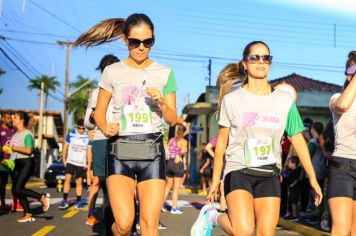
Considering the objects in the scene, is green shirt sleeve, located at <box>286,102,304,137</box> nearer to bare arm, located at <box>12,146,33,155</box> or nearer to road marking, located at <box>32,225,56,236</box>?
road marking, located at <box>32,225,56,236</box>

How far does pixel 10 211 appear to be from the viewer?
1240 centimetres

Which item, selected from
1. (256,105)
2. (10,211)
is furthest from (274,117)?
(10,211)

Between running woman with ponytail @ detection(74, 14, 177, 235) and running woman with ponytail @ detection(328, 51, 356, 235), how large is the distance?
4.94 feet

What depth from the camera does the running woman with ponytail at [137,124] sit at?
15.8 ft

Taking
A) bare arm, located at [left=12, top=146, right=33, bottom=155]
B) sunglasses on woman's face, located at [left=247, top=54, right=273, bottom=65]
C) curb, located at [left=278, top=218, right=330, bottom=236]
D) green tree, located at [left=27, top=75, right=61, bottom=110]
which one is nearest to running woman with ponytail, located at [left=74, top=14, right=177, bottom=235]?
sunglasses on woman's face, located at [left=247, top=54, right=273, bottom=65]

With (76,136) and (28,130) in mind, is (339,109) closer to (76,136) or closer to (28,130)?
(28,130)

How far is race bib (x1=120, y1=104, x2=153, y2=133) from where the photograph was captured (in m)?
4.94

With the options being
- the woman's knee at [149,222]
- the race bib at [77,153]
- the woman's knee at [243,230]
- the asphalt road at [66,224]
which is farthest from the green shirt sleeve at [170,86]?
the race bib at [77,153]

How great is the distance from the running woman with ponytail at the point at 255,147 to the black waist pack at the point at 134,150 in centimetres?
55

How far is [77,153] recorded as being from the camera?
13.2m

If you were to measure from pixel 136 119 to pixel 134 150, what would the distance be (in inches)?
10.1

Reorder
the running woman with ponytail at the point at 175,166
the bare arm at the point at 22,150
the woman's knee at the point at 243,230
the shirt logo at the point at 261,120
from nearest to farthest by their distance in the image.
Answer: the woman's knee at the point at 243,230
the shirt logo at the point at 261,120
the bare arm at the point at 22,150
the running woman with ponytail at the point at 175,166

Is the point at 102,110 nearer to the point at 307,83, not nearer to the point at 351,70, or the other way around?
the point at 351,70

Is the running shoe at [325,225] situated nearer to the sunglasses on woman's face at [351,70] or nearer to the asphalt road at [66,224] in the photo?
the asphalt road at [66,224]
